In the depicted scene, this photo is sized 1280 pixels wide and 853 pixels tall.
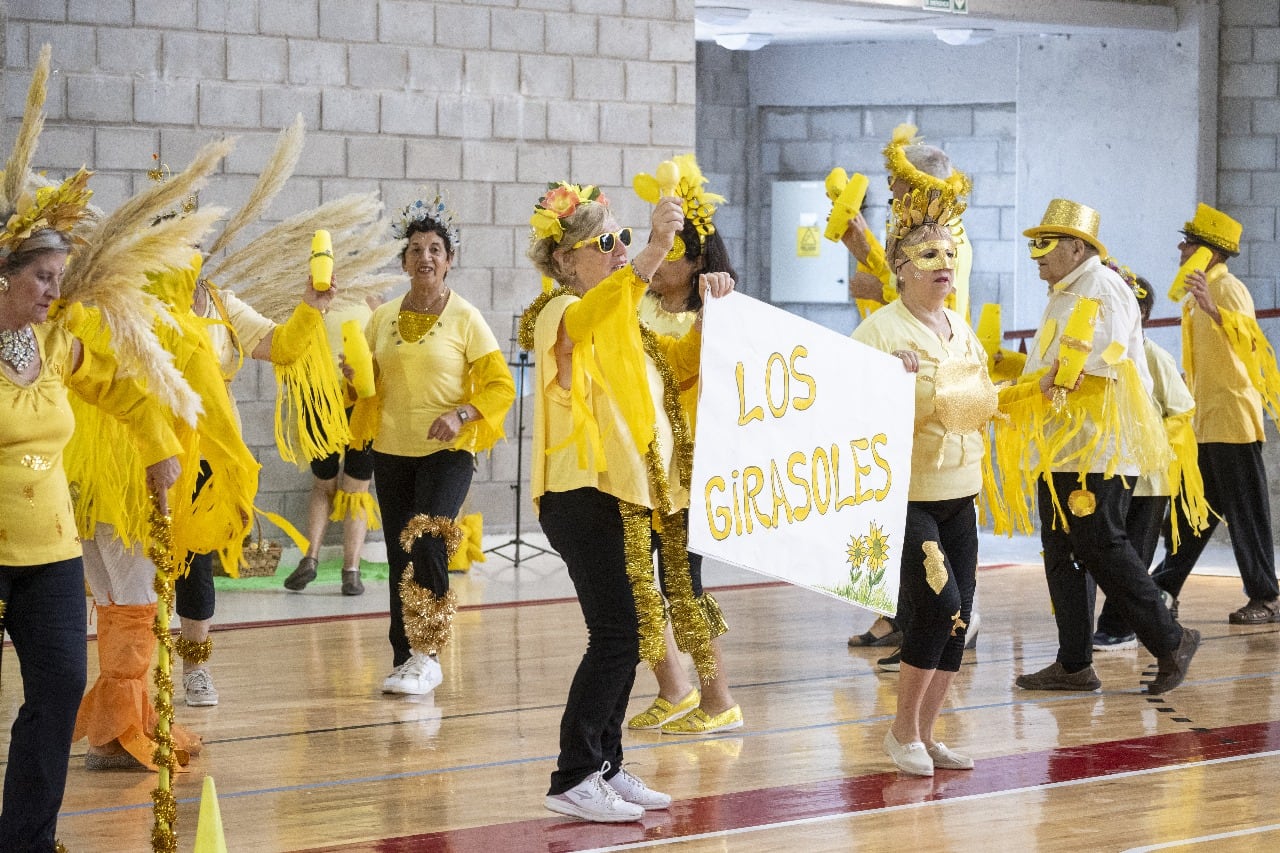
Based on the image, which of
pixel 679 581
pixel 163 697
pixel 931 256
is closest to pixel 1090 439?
pixel 931 256

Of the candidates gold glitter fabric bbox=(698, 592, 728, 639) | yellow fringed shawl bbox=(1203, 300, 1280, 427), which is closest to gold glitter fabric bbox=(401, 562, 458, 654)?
gold glitter fabric bbox=(698, 592, 728, 639)

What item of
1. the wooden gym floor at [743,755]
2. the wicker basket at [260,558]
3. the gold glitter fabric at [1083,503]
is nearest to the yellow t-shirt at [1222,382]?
the wooden gym floor at [743,755]

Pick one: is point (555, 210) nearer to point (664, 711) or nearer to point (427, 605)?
point (664, 711)

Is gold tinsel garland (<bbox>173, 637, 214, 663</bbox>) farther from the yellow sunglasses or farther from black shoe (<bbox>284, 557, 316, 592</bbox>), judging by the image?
black shoe (<bbox>284, 557, 316, 592</bbox>)

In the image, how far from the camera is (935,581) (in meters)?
4.16

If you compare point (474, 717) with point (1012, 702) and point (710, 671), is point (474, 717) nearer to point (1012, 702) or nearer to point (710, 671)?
point (710, 671)

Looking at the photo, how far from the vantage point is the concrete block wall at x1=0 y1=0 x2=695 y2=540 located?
7840 mm

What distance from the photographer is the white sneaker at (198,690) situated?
5.07 meters

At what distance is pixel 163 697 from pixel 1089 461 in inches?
113

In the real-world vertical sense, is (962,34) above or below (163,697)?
above

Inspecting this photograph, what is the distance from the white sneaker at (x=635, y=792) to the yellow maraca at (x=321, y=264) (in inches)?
56.1

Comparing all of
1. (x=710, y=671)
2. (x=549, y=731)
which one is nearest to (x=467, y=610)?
(x=549, y=731)

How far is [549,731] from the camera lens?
189 inches

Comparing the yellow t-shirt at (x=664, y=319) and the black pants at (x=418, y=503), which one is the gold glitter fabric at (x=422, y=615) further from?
the yellow t-shirt at (x=664, y=319)
